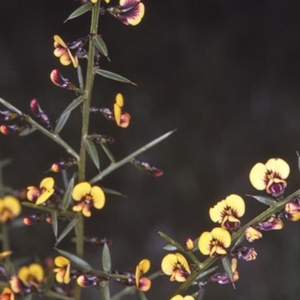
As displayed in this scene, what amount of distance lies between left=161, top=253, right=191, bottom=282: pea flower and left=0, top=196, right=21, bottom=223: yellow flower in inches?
10.3

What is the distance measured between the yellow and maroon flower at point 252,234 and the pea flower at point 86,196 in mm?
146

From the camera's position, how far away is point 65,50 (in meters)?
0.38

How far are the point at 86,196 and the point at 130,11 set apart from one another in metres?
0.18

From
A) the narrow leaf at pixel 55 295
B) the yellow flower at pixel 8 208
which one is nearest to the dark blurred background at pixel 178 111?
the yellow flower at pixel 8 208

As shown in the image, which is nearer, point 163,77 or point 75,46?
point 75,46

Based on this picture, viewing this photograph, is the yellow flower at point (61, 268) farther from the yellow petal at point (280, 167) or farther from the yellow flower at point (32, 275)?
the yellow petal at point (280, 167)

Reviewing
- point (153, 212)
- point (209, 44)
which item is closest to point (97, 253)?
point (153, 212)

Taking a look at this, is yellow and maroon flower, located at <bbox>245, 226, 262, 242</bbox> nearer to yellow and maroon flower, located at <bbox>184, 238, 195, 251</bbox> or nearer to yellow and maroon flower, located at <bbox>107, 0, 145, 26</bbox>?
yellow and maroon flower, located at <bbox>184, 238, 195, 251</bbox>

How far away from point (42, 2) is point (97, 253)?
382 mm

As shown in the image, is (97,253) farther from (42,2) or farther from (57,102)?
(42,2)

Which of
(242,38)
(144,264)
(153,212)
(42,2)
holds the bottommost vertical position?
(144,264)

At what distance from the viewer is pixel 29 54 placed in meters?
0.62

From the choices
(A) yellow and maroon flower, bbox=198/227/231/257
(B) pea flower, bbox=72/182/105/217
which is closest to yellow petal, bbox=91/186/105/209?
(B) pea flower, bbox=72/182/105/217

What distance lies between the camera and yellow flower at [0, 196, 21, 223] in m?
0.58
